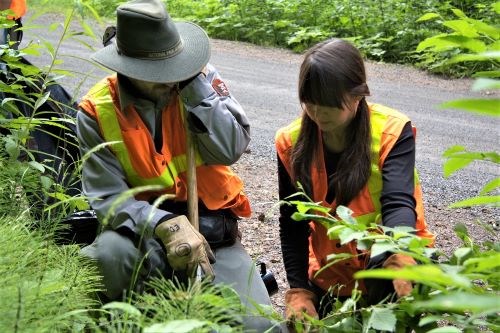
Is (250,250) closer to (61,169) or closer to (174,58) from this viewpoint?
(61,169)

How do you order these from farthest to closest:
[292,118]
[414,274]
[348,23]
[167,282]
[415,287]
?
[348,23]
[292,118]
[167,282]
[415,287]
[414,274]

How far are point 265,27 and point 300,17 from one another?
1.95 feet

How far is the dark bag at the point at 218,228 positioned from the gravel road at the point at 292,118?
18 cm

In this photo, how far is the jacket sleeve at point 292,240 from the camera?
3021 mm

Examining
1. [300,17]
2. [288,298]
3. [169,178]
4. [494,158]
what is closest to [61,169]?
[169,178]

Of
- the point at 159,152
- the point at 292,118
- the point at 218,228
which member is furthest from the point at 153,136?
the point at 292,118

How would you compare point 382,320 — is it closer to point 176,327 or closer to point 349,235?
point 349,235

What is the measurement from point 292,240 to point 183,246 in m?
0.57

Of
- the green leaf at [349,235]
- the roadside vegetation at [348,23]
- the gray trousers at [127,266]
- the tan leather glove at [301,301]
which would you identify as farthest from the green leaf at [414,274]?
the roadside vegetation at [348,23]

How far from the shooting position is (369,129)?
2803mm

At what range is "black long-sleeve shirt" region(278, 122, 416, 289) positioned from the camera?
265 centimetres

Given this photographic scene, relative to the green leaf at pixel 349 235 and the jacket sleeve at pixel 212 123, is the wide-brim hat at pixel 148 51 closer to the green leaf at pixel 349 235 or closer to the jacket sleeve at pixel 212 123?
the jacket sleeve at pixel 212 123

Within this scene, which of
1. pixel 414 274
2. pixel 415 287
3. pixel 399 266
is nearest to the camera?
pixel 414 274

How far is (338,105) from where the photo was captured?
2678 millimetres
